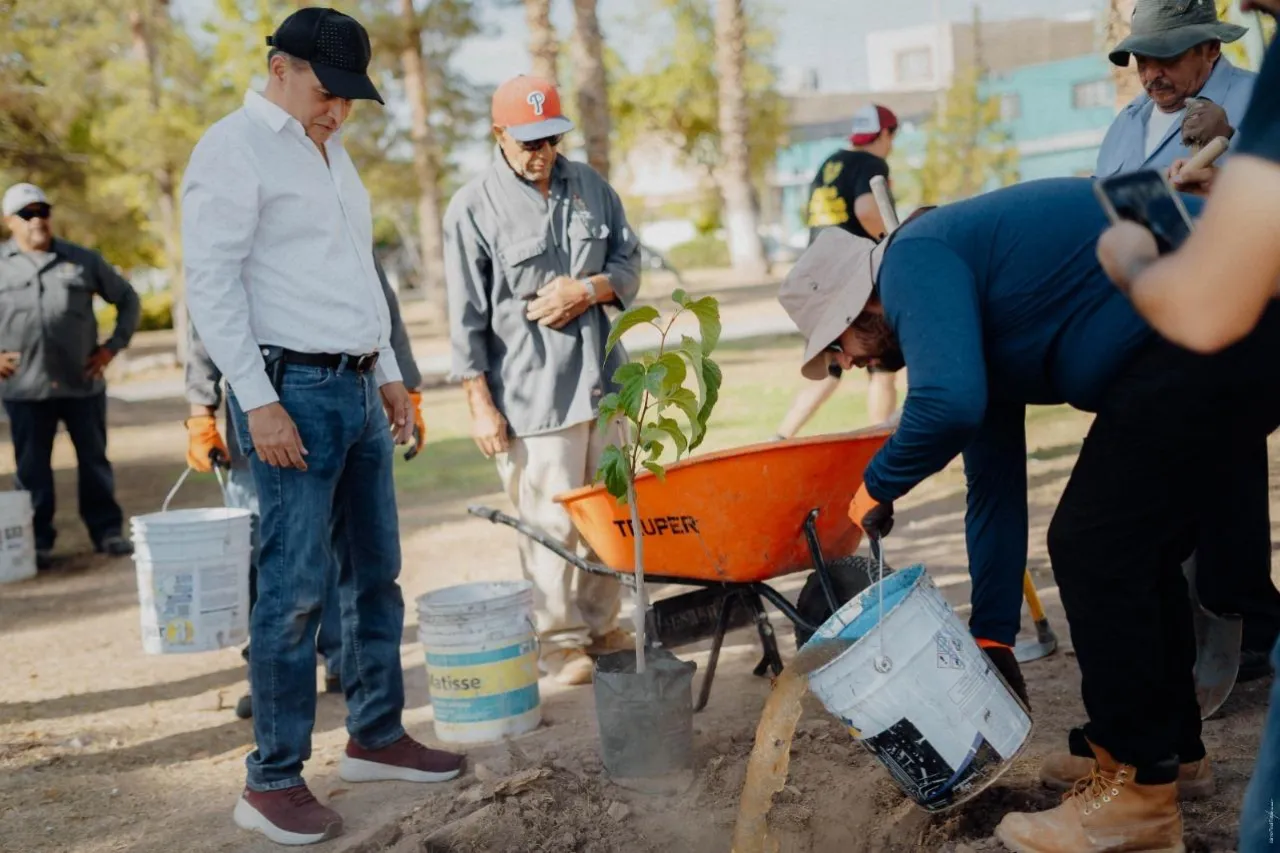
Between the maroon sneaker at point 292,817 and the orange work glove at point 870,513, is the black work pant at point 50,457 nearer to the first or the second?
the maroon sneaker at point 292,817

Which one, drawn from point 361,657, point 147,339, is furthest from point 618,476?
point 147,339

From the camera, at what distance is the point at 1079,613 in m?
2.80

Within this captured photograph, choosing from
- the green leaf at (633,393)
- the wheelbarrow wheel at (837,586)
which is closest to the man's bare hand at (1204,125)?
the wheelbarrow wheel at (837,586)

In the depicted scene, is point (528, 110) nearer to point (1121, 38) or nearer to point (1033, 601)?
point (1033, 601)

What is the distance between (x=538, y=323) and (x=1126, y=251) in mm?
2986

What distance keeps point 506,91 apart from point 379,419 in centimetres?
147

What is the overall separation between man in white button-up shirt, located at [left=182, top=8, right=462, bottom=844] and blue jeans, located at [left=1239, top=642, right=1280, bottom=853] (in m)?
2.35

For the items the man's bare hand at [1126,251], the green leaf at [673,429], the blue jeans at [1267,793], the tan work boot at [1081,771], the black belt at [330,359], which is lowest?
the tan work boot at [1081,771]

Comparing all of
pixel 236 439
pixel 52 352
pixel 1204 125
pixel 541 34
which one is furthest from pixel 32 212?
pixel 541 34

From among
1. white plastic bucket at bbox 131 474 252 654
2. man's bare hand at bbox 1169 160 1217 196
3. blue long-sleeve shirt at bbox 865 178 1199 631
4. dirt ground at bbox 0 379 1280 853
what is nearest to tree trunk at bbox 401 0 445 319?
dirt ground at bbox 0 379 1280 853

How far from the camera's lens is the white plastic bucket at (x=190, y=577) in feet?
14.2

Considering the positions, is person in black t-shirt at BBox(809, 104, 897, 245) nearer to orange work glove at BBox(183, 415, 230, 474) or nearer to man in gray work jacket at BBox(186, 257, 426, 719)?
man in gray work jacket at BBox(186, 257, 426, 719)

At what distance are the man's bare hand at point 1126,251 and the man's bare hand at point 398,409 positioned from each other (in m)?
2.46

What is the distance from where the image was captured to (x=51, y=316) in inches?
304
